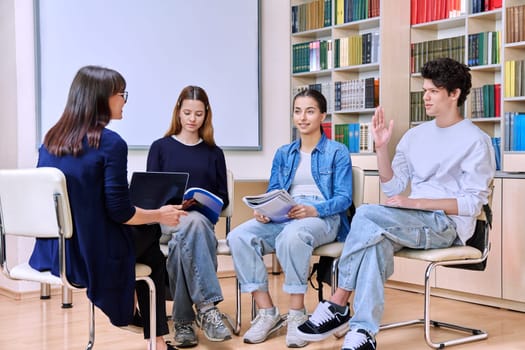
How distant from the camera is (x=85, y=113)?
92.9 inches

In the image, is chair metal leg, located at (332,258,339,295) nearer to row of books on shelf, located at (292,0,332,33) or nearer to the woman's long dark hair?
the woman's long dark hair

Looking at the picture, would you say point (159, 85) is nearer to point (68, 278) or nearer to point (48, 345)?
point (48, 345)

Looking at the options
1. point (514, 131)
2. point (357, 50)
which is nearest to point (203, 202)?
point (514, 131)

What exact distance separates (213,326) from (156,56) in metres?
1.98

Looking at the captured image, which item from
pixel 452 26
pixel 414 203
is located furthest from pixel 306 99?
pixel 452 26

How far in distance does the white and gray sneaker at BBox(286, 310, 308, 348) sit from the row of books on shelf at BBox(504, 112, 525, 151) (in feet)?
5.08

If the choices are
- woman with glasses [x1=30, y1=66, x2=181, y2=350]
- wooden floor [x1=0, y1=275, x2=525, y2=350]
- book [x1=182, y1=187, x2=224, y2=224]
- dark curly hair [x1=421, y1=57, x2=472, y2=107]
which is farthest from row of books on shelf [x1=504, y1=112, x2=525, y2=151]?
woman with glasses [x1=30, y1=66, x2=181, y2=350]

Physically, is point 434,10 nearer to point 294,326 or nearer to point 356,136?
point 356,136

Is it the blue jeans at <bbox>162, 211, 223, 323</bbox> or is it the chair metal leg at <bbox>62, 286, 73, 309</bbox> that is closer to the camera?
the blue jeans at <bbox>162, 211, 223, 323</bbox>

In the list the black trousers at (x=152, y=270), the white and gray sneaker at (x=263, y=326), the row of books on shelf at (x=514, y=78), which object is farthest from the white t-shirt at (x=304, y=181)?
the row of books on shelf at (x=514, y=78)

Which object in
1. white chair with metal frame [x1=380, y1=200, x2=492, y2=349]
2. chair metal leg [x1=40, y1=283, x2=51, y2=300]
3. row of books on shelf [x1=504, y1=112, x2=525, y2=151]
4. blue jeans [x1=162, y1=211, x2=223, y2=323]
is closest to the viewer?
white chair with metal frame [x1=380, y1=200, x2=492, y2=349]

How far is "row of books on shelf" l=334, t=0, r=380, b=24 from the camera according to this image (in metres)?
4.39

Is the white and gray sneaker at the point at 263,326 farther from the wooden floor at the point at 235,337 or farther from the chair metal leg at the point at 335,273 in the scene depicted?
the chair metal leg at the point at 335,273

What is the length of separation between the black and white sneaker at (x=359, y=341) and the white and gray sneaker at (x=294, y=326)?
0.96 feet
